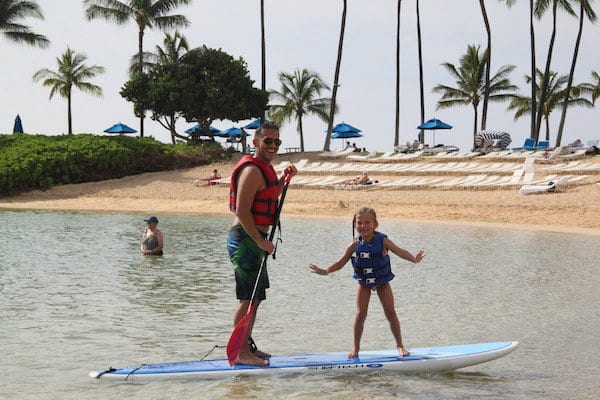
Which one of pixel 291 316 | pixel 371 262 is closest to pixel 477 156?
pixel 291 316

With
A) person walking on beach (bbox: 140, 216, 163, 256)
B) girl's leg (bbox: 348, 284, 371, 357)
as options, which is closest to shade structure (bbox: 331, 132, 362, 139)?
person walking on beach (bbox: 140, 216, 163, 256)

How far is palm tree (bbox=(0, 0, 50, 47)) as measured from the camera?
1889 inches

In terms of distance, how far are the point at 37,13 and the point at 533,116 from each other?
101 ft

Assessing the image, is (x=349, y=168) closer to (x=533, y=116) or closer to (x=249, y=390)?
(x=533, y=116)

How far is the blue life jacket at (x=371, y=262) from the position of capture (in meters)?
7.34

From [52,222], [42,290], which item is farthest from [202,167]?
[42,290]

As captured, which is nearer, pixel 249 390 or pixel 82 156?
pixel 249 390

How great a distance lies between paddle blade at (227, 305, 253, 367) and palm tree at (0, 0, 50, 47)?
4507cm

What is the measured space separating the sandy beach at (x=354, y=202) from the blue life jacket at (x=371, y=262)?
17174 mm

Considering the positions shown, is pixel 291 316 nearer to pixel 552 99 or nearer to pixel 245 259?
pixel 245 259

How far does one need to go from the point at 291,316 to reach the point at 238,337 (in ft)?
10.4

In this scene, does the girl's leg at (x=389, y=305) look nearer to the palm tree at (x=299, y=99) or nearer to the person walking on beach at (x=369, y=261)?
the person walking on beach at (x=369, y=261)

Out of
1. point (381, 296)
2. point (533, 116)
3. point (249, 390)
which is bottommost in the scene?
point (249, 390)

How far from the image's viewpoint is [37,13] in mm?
48906
